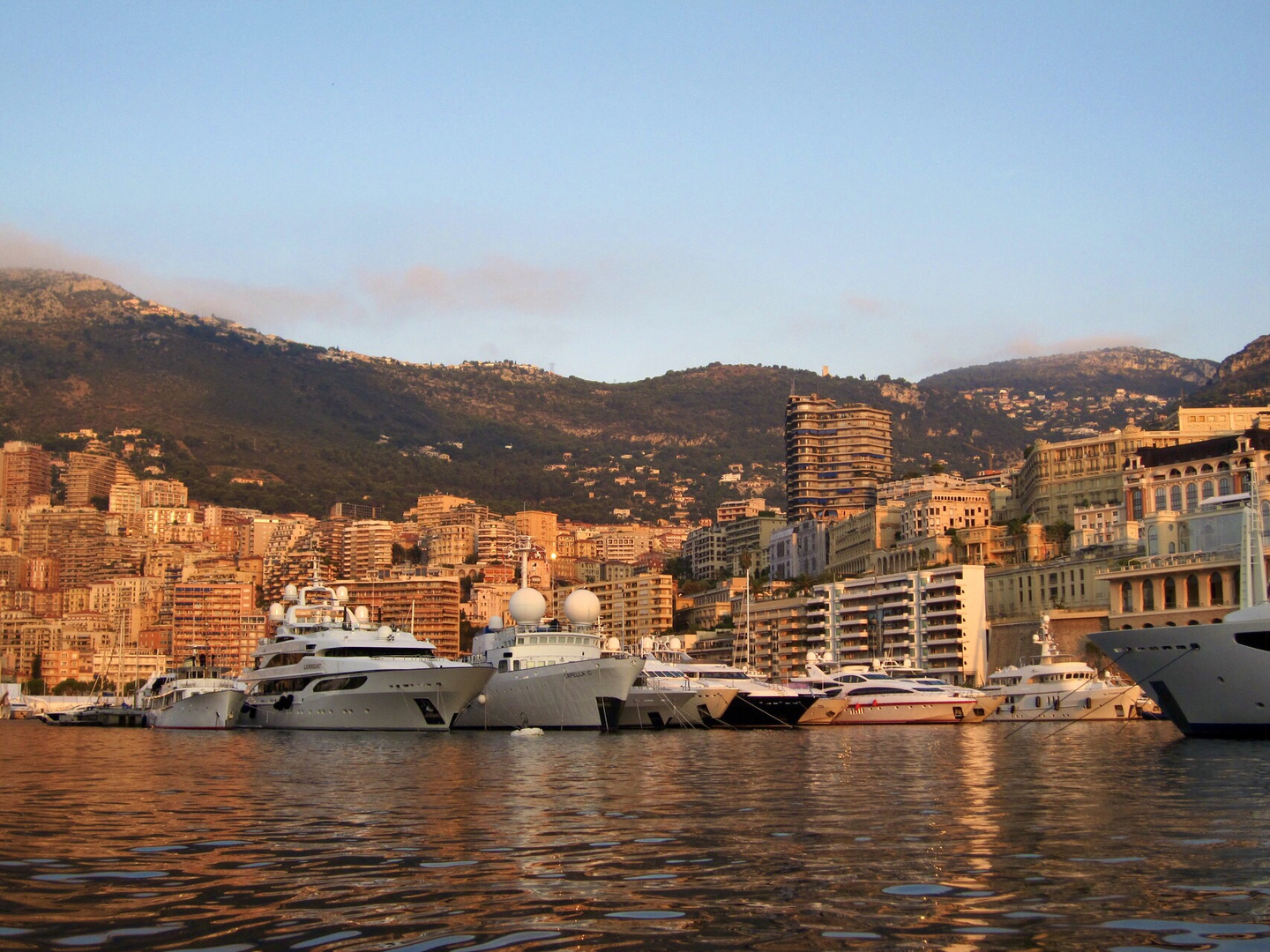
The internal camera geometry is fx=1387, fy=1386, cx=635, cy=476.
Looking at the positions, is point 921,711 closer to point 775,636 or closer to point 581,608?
point 581,608

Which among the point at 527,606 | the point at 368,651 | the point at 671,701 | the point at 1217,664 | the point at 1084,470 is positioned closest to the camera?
the point at 1217,664

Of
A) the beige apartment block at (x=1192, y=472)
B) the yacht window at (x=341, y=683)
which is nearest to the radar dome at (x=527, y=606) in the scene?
the yacht window at (x=341, y=683)

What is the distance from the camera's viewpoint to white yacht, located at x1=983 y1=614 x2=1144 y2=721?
8719 cm

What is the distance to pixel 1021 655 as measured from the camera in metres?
113

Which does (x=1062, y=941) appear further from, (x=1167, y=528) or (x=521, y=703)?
(x=1167, y=528)

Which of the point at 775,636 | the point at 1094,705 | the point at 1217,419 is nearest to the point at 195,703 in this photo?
the point at 1094,705

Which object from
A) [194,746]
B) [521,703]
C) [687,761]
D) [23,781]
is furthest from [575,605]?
[23,781]

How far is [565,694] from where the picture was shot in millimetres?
68188

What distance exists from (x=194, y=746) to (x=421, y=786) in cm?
2917

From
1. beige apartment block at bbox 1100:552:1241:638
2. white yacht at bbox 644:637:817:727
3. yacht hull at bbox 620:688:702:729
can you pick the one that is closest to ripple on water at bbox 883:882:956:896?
yacht hull at bbox 620:688:702:729

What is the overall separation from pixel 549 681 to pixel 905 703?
2633 cm

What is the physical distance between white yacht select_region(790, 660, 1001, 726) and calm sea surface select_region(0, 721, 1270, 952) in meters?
45.7

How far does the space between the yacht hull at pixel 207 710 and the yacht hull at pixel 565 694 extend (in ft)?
72.5

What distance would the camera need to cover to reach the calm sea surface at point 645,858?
1387cm
